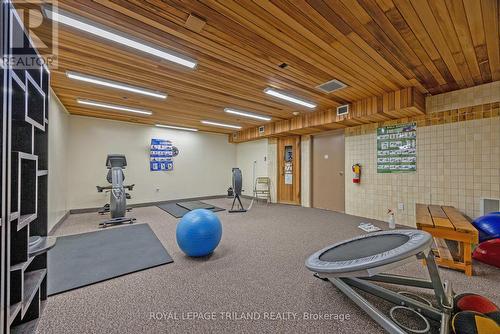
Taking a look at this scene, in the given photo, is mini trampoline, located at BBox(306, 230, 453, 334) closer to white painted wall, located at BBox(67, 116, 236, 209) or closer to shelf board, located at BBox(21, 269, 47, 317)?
shelf board, located at BBox(21, 269, 47, 317)

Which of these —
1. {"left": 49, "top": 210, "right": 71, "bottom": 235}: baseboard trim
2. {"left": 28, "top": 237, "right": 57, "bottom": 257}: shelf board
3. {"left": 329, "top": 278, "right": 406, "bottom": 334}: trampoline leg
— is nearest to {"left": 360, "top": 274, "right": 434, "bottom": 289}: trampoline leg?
{"left": 329, "top": 278, "right": 406, "bottom": 334}: trampoline leg

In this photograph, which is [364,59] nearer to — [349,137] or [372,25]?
[372,25]

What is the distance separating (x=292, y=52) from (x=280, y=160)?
4.73 m

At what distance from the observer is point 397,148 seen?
14.3ft

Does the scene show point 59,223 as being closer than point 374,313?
No

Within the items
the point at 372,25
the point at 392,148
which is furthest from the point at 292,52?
the point at 392,148

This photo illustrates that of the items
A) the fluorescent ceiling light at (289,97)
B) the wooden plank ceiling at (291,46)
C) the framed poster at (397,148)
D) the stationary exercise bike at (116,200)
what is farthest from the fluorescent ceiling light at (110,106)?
the framed poster at (397,148)

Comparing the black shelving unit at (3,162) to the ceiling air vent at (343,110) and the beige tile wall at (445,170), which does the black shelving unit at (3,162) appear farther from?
the beige tile wall at (445,170)

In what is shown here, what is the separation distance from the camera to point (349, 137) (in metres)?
5.23

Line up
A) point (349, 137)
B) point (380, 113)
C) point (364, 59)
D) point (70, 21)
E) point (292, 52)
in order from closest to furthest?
point (70, 21) → point (292, 52) → point (364, 59) → point (380, 113) → point (349, 137)

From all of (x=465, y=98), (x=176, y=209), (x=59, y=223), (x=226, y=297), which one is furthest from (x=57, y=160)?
(x=465, y=98)

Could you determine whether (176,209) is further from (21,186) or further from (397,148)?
(397,148)

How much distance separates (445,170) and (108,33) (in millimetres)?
5505

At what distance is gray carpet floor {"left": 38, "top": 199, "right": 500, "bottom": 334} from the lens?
5.25ft
